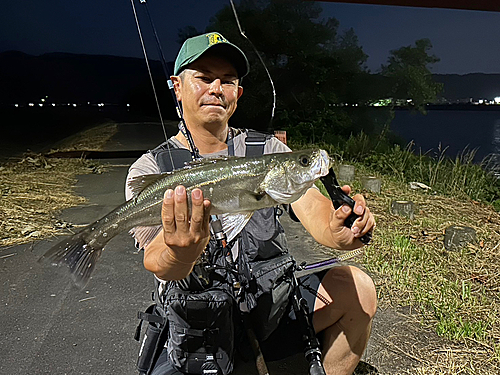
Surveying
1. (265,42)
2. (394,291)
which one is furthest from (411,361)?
(265,42)

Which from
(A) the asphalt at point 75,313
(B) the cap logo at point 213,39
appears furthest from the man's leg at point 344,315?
(B) the cap logo at point 213,39

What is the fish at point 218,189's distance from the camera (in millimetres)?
2029

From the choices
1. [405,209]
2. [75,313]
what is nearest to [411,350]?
[75,313]

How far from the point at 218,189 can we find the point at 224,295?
0.67 metres

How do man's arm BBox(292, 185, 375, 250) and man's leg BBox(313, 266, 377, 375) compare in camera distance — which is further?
man's leg BBox(313, 266, 377, 375)

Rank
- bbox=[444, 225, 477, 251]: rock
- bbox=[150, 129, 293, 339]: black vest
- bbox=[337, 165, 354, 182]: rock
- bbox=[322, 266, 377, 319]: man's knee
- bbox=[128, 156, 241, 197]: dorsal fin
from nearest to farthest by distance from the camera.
Answer: bbox=[128, 156, 241, 197]: dorsal fin → bbox=[150, 129, 293, 339]: black vest → bbox=[322, 266, 377, 319]: man's knee → bbox=[444, 225, 477, 251]: rock → bbox=[337, 165, 354, 182]: rock

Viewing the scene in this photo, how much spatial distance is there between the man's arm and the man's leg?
393mm

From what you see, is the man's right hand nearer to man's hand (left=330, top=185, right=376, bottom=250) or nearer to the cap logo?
man's hand (left=330, top=185, right=376, bottom=250)

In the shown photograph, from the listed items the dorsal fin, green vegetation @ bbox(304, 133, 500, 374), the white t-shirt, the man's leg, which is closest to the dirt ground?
green vegetation @ bbox(304, 133, 500, 374)

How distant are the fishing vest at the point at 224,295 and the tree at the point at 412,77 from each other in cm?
2163

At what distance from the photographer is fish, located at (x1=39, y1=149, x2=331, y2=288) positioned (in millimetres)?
2029

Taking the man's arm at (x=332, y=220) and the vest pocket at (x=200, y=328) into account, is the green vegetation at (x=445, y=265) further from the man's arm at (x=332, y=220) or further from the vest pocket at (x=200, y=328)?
the vest pocket at (x=200, y=328)

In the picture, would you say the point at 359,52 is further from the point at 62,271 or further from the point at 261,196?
the point at 261,196

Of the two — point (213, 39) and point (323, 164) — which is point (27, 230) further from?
point (323, 164)
